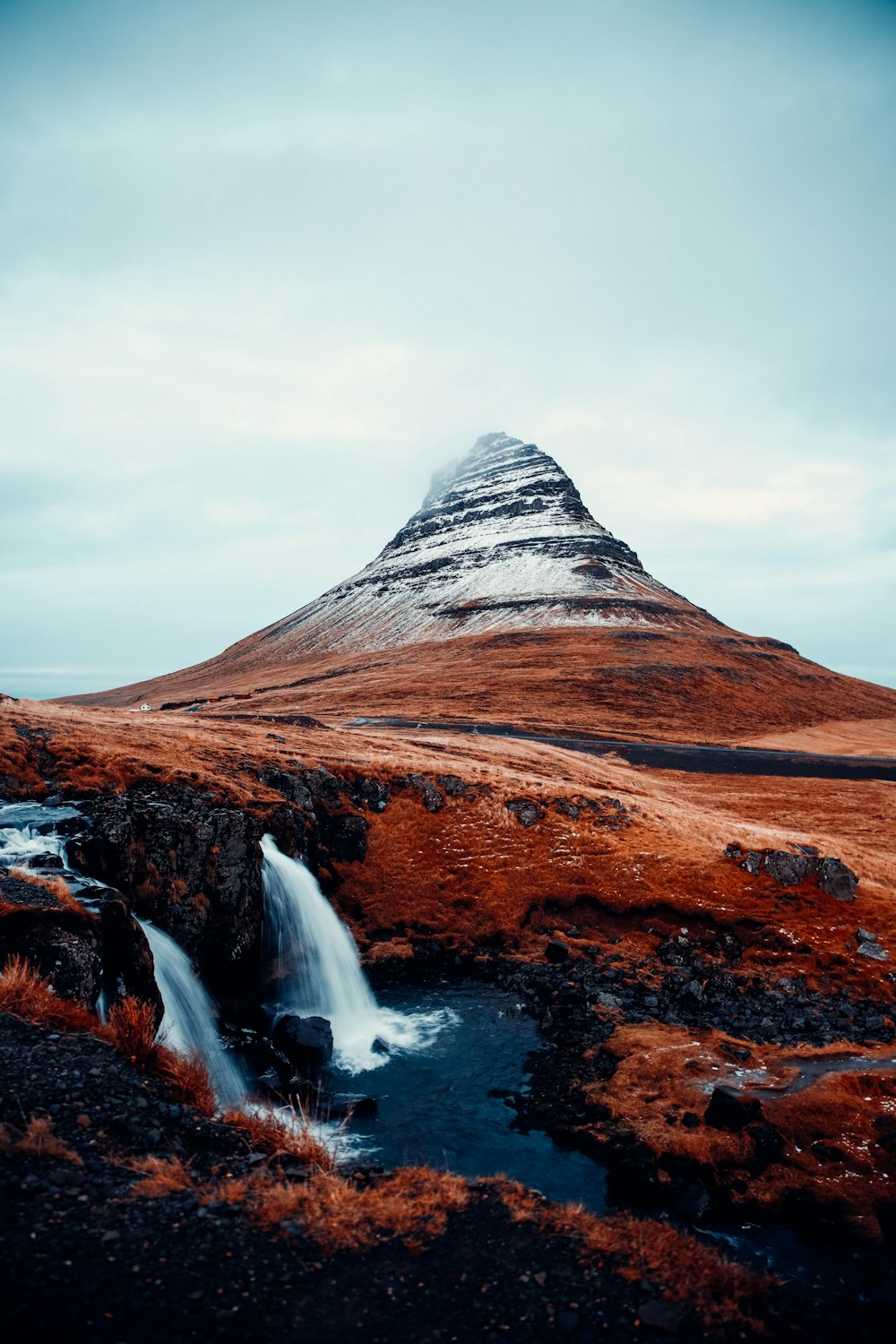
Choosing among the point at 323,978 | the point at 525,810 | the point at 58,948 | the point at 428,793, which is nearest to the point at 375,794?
the point at 428,793

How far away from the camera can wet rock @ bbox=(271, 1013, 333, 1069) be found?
20.1 metres

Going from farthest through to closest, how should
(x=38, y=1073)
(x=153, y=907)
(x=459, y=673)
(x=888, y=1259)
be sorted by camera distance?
1. (x=459, y=673)
2. (x=153, y=907)
3. (x=888, y=1259)
4. (x=38, y=1073)

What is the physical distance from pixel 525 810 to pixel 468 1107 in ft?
58.4

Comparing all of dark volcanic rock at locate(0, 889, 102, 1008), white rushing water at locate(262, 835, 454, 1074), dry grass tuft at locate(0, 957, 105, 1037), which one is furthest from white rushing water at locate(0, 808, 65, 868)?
white rushing water at locate(262, 835, 454, 1074)

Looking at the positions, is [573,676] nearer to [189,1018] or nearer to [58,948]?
[189,1018]

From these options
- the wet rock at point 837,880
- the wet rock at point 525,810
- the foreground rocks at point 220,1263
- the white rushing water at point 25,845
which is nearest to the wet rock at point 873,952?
the wet rock at point 837,880

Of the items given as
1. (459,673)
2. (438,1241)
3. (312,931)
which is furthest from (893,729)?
(438,1241)

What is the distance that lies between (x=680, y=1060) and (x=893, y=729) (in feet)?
401

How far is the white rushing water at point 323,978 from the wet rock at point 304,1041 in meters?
0.76

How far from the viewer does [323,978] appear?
81.6 ft

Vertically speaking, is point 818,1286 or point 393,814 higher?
point 393,814

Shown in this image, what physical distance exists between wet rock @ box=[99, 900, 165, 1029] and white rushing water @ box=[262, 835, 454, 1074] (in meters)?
6.87

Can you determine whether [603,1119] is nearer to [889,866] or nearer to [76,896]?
[76,896]

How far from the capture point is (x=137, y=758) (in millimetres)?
27828
